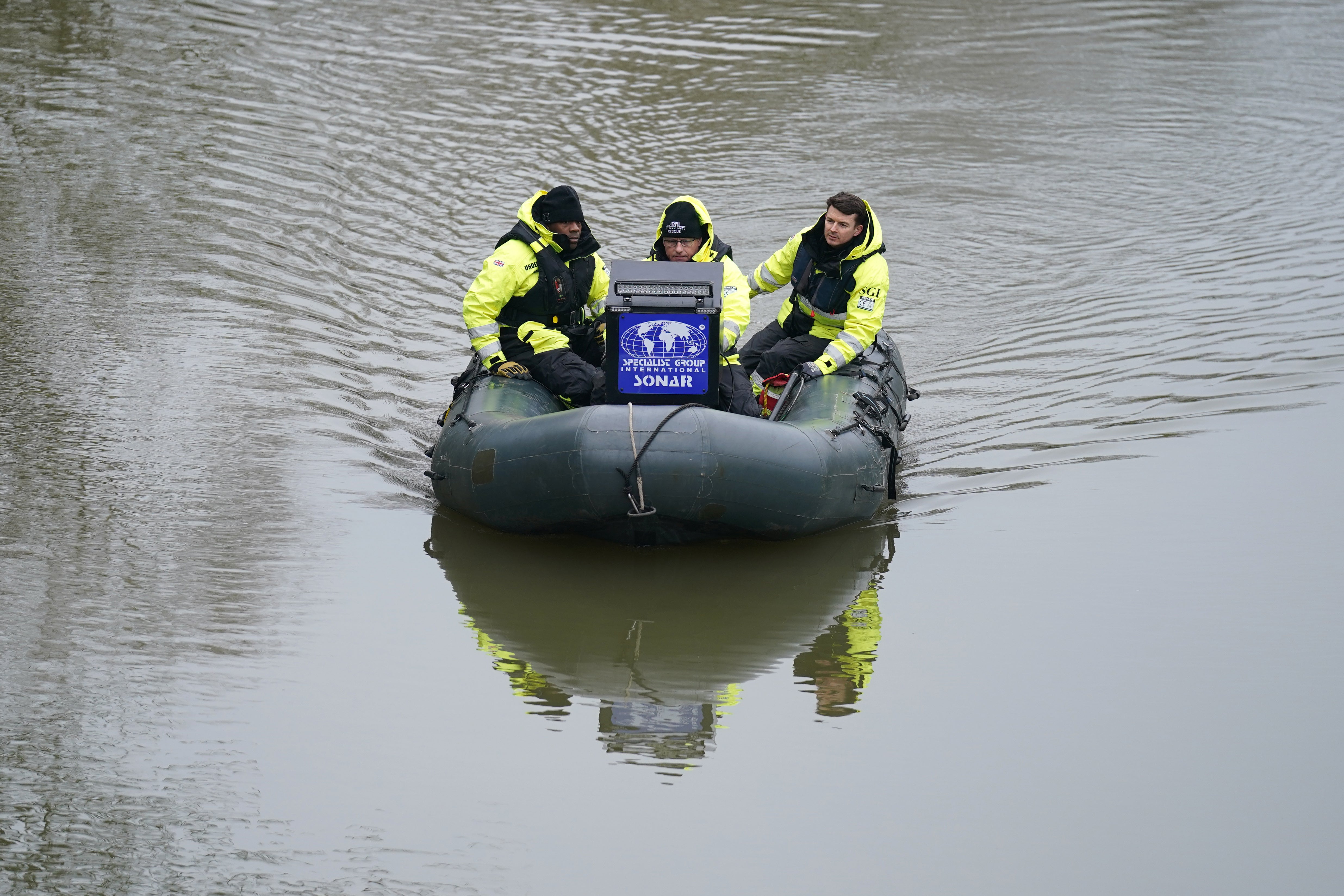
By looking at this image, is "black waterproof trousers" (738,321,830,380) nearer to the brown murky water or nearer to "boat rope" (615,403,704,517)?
the brown murky water

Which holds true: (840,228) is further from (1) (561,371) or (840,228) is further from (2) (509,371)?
(2) (509,371)

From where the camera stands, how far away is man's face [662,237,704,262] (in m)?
5.73

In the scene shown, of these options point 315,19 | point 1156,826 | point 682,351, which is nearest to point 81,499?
point 682,351

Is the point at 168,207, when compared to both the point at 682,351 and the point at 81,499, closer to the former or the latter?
the point at 81,499

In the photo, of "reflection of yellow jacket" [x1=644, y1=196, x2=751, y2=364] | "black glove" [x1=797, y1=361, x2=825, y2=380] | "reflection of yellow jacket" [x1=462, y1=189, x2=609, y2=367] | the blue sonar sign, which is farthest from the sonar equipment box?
"black glove" [x1=797, y1=361, x2=825, y2=380]

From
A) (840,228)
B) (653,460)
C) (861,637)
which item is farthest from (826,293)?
(861,637)

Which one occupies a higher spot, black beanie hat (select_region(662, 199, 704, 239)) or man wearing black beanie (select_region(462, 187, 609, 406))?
black beanie hat (select_region(662, 199, 704, 239))

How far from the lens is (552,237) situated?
5.79 m

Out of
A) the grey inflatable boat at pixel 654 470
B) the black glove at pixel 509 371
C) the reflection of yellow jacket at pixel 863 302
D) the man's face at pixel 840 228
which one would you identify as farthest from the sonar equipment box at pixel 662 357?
the man's face at pixel 840 228

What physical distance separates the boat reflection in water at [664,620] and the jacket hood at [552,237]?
113 centimetres

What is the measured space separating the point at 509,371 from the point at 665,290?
778 mm

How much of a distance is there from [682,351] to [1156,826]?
2.36m

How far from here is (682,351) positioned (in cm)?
525

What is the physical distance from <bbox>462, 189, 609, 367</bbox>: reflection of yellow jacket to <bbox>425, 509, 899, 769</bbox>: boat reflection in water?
696 millimetres
